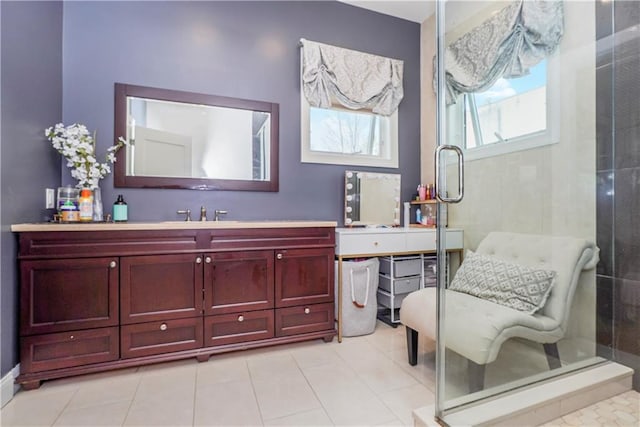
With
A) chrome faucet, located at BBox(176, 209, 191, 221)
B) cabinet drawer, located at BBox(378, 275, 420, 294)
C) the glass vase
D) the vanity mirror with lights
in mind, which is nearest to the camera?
the glass vase

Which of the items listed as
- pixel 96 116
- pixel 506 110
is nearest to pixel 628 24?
pixel 506 110

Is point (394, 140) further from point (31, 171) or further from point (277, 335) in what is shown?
point (31, 171)

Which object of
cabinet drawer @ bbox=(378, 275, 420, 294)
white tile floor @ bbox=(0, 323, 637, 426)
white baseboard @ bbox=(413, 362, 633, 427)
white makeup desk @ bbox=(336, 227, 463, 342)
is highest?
white makeup desk @ bbox=(336, 227, 463, 342)

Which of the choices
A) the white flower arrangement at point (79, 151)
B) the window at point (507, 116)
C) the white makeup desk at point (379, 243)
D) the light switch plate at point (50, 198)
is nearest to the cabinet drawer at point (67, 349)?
the light switch plate at point (50, 198)

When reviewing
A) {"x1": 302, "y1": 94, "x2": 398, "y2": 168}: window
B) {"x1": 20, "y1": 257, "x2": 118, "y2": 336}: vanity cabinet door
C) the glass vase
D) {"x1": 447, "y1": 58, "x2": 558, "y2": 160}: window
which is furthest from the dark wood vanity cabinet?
{"x1": 447, "y1": 58, "x2": 558, "y2": 160}: window

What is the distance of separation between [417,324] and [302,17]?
2658mm

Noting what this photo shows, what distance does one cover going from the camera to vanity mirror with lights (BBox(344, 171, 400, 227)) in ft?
9.25

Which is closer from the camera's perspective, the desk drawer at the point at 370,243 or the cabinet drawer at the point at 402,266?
the desk drawer at the point at 370,243

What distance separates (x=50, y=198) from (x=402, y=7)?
10.8 feet

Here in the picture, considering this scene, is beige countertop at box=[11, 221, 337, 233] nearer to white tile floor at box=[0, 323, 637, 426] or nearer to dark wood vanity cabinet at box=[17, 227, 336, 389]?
dark wood vanity cabinet at box=[17, 227, 336, 389]

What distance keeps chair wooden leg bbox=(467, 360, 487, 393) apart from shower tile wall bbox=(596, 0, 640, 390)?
0.88 metres

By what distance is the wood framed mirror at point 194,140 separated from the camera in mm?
2240

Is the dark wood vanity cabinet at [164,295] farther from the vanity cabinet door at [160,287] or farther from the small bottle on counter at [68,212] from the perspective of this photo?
the small bottle on counter at [68,212]

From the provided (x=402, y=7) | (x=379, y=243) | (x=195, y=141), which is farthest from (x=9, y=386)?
(x=402, y=7)
